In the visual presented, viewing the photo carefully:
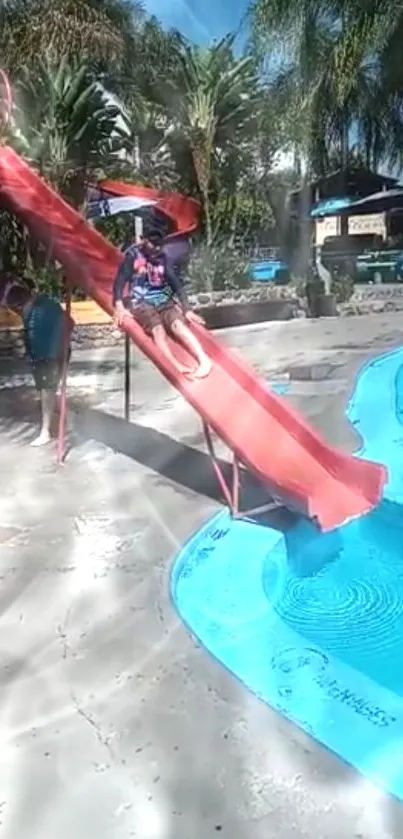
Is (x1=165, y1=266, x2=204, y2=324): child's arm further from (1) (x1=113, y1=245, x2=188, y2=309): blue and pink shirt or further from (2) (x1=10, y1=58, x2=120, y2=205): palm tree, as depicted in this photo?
(2) (x1=10, y1=58, x2=120, y2=205): palm tree

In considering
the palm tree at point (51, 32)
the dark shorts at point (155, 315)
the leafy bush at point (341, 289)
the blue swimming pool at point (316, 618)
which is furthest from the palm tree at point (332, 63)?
the blue swimming pool at point (316, 618)

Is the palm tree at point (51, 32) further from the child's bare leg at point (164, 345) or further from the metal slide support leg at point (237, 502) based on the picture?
the metal slide support leg at point (237, 502)

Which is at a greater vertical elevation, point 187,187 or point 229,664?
point 187,187

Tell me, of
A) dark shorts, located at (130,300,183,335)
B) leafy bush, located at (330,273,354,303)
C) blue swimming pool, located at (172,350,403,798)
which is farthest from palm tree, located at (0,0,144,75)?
blue swimming pool, located at (172,350,403,798)

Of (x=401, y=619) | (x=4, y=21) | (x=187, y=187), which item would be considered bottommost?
(x=401, y=619)

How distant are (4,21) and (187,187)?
2.89 meters

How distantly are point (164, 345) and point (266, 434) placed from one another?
0.71 meters

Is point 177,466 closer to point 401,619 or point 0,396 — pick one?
point 401,619

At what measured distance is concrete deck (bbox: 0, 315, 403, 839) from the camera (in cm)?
192

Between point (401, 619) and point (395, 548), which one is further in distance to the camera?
point (395, 548)

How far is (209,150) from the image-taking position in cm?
1040

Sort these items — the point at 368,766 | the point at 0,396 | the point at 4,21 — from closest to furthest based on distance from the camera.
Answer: the point at 368,766, the point at 0,396, the point at 4,21

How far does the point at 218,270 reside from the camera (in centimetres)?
1185

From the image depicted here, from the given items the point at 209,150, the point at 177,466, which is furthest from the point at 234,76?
the point at 177,466
